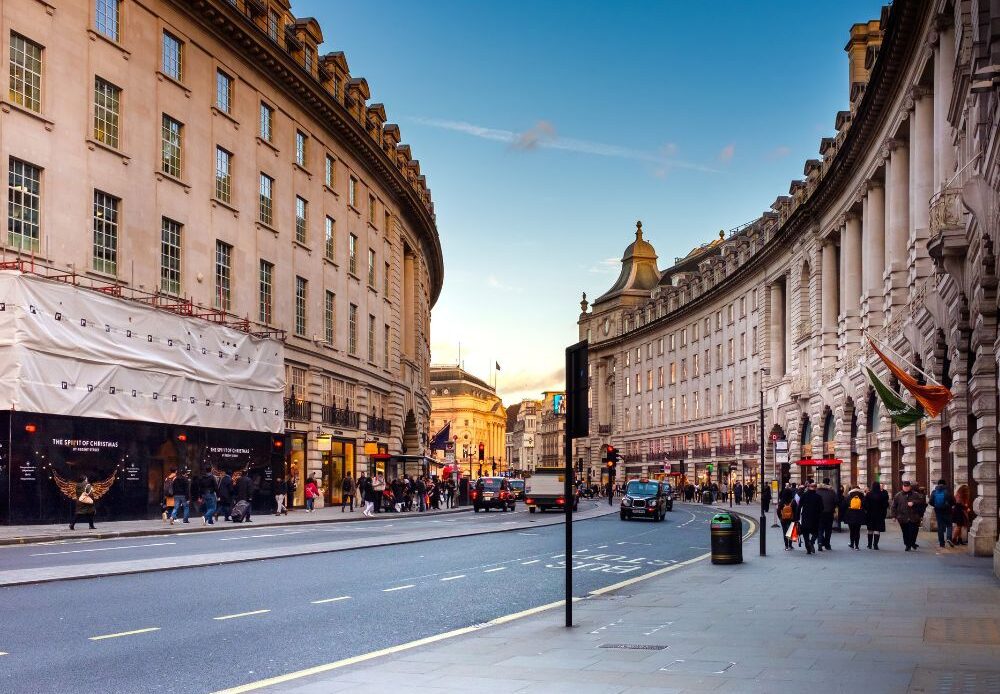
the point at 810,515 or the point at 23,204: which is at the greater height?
the point at 23,204

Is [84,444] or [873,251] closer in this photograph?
[84,444]

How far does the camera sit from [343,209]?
2271 inches

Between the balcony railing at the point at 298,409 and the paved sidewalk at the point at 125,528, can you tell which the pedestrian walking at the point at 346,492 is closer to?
the balcony railing at the point at 298,409

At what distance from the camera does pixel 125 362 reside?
37031mm

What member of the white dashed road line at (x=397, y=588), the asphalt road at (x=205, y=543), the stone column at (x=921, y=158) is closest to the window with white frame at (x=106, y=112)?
the asphalt road at (x=205, y=543)

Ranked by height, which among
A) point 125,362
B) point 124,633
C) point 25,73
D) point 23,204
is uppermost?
point 25,73

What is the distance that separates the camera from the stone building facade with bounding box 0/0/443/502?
3419 centimetres

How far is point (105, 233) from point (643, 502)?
78.0 ft

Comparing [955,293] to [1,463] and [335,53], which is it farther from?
[335,53]

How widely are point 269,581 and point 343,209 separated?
133 ft

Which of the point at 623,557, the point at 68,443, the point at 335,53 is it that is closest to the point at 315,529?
the point at 68,443

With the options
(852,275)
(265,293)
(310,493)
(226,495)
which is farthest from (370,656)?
(852,275)

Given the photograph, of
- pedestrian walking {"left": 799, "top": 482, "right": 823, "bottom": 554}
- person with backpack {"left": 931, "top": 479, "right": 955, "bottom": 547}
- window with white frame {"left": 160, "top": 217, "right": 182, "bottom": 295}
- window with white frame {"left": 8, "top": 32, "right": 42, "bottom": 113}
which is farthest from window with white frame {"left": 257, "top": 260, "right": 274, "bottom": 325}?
person with backpack {"left": 931, "top": 479, "right": 955, "bottom": 547}

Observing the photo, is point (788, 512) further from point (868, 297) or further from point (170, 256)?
point (170, 256)
